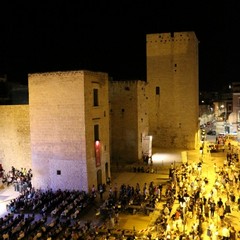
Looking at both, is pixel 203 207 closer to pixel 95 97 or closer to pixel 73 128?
pixel 73 128

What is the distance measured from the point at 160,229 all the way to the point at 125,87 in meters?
18.7

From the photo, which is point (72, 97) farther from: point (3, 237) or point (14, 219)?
point (3, 237)

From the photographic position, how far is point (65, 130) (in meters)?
23.5

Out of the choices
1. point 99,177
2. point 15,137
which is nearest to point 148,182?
point 99,177

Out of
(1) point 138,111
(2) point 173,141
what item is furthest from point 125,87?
(2) point 173,141

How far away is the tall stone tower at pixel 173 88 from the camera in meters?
38.6

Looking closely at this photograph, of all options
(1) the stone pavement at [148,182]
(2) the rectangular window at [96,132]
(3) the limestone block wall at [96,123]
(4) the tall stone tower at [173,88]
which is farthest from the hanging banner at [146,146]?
(2) the rectangular window at [96,132]

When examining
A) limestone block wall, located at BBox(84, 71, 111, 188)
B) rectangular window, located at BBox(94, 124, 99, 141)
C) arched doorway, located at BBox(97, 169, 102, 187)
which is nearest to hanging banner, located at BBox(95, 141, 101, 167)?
limestone block wall, located at BBox(84, 71, 111, 188)

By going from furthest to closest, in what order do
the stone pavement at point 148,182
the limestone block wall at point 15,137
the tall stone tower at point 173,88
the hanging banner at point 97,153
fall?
the tall stone tower at point 173,88
the limestone block wall at point 15,137
the hanging banner at point 97,153
the stone pavement at point 148,182

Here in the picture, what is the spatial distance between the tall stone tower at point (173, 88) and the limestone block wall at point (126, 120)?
19.3 ft

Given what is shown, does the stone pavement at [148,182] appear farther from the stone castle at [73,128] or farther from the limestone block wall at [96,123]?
the stone castle at [73,128]

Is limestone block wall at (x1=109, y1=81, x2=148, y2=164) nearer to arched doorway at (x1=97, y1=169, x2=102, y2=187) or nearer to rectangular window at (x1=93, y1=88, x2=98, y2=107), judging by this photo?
arched doorway at (x1=97, y1=169, x2=102, y2=187)

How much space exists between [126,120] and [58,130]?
10.8m

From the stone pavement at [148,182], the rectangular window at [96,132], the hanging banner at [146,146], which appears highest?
the rectangular window at [96,132]
